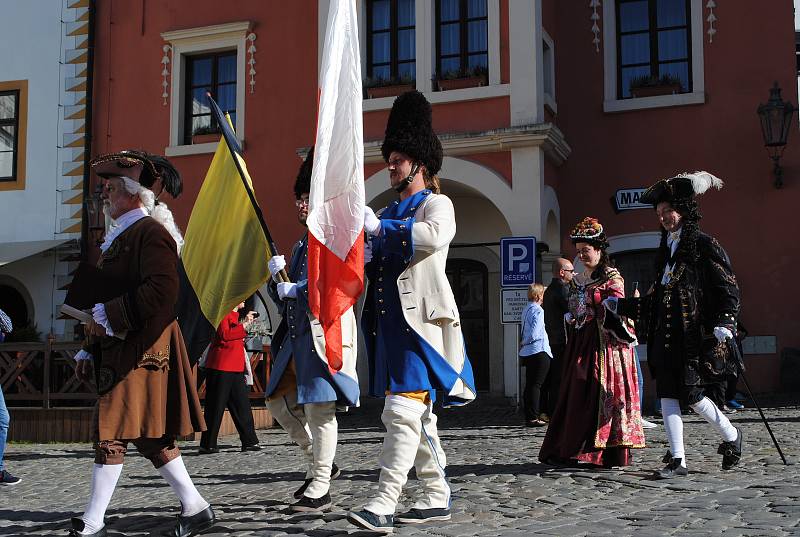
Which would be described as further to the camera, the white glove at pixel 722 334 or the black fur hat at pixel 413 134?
the white glove at pixel 722 334

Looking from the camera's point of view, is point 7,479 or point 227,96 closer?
point 7,479

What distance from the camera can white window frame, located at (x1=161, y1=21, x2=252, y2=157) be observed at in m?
17.4

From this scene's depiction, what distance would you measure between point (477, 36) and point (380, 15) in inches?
73.5

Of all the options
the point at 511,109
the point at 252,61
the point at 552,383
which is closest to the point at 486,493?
the point at 552,383

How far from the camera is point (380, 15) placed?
53.7ft

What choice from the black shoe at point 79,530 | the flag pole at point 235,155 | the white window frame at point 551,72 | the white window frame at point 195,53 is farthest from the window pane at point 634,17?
the black shoe at point 79,530

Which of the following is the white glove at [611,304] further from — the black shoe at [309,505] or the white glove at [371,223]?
the white glove at [371,223]

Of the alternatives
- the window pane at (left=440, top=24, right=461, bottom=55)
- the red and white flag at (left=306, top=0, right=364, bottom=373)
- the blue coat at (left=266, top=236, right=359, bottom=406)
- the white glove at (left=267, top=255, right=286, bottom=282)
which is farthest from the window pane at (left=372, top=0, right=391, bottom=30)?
the red and white flag at (left=306, top=0, right=364, bottom=373)

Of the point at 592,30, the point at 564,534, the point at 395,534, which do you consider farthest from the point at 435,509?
the point at 592,30

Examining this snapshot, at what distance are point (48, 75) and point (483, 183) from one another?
9.12 meters

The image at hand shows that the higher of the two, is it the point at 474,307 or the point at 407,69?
the point at 407,69

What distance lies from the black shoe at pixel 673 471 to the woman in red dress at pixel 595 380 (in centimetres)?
48

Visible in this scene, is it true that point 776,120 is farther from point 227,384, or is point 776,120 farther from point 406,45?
point 227,384

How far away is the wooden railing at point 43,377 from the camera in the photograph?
12141 millimetres
